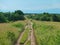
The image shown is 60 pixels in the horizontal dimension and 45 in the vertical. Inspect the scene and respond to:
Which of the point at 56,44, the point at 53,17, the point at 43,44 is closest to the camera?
the point at 56,44

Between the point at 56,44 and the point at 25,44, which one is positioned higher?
the point at 56,44

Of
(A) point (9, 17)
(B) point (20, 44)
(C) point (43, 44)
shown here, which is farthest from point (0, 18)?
(C) point (43, 44)

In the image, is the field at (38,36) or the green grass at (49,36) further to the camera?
the field at (38,36)

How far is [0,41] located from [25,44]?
6075 millimetres

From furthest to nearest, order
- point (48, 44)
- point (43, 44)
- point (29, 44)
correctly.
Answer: point (29, 44) → point (43, 44) → point (48, 44)

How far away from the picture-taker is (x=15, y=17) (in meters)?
78.2

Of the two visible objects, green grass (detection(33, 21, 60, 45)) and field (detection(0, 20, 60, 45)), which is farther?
field (detection(0, 20, 60, 45))

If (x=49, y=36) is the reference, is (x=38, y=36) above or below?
below

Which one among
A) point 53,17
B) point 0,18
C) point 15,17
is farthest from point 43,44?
point 15,17

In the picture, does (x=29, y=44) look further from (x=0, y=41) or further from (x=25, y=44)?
(x=0, y=41)

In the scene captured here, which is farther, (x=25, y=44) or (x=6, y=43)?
(x=25, y=44)

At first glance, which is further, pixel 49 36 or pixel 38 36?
pixel 38 36

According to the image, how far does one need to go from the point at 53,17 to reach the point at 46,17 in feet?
14.9

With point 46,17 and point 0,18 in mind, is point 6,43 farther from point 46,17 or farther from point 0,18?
point 46,17
